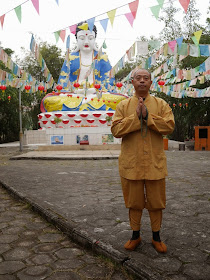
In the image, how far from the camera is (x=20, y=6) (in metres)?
6.27

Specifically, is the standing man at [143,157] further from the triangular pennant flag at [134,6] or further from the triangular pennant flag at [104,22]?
the triangular pennant flag at [104,22]

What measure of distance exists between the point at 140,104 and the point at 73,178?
411 centimetres

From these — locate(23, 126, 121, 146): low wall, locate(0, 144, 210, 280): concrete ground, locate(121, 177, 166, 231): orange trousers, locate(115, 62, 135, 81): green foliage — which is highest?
locate(115, 62, 135, 81): green foliage

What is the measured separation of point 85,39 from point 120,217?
552 inches

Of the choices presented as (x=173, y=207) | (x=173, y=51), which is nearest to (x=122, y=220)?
(x=173, y=207)

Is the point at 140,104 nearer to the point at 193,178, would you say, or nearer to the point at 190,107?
the point at 193,178

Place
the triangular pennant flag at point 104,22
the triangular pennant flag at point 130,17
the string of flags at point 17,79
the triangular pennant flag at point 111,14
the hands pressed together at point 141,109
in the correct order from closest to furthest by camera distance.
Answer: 1. the hands pressed together at point 141,109
2. the triangular pennant flag at point 111,14
3. the triangular pennant flag at point 130,17
4. the triangular pennant flag at point 104,22
5. the string of flags at point 17,79

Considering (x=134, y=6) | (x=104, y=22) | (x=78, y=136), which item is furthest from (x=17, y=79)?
(x=134, y=6)

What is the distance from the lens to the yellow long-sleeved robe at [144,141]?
2.44m

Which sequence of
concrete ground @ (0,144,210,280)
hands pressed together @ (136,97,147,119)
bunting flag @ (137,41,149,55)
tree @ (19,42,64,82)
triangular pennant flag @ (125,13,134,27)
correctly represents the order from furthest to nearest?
tree @ (19,42,64,82) → bunting flag @ (137,41,149,55) → triangular pennant flag @ (125,13,134,27) → hands pressed together @ (136,97,147,119) → concrete ground @ (0,144,210,280)

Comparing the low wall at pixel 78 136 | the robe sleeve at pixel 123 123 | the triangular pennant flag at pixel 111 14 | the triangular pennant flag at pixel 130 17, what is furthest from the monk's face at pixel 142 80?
the low wall at pixel 78 136

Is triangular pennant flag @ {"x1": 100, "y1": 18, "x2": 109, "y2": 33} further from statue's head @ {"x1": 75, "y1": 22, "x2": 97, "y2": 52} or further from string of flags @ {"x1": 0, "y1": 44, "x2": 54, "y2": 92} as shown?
statue's head @ {"x1": 75, "y1": 22, "x2": 97, "y2": 52}

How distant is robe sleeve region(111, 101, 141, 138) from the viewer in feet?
8.02

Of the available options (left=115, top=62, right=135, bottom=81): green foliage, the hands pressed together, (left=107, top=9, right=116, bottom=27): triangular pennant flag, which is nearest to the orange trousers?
the hands pressed together
